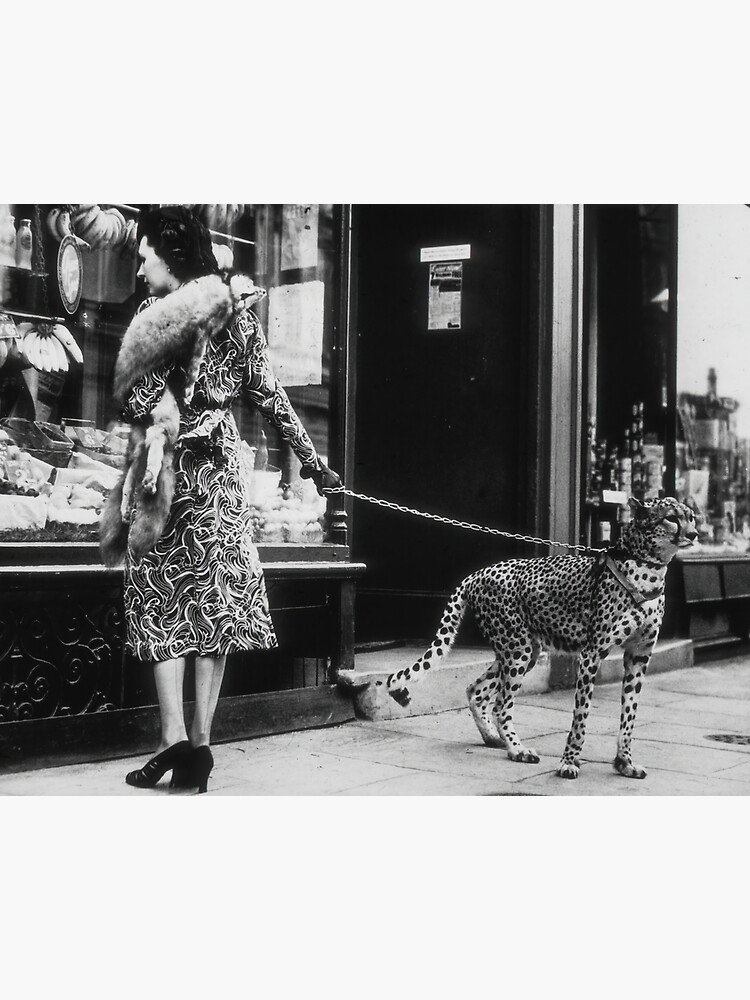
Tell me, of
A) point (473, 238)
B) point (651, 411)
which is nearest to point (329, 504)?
point (473, 238)

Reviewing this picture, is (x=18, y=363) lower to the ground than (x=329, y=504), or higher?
higher

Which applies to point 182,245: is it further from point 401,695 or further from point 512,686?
point 512,686

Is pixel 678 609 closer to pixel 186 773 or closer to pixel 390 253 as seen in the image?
pixel 390 253

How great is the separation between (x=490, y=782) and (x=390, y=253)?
3.93 metres

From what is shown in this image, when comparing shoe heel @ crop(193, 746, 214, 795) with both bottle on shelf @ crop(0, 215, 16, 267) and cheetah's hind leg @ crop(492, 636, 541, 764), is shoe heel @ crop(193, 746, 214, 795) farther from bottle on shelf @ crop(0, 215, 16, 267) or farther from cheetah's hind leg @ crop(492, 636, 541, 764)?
bottle on shelf @ crop(0, 215, 16, 267)

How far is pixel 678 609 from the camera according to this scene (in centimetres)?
883

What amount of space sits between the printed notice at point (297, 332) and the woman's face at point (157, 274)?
133 centimetres

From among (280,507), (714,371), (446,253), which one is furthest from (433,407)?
(714,371)

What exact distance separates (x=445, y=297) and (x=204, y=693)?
160 inches

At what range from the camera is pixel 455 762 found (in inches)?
203

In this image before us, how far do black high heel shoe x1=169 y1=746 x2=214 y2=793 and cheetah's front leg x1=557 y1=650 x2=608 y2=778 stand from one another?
1607 millimetres

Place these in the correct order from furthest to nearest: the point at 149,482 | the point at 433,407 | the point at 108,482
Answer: the point at 433,407, the point at 108,482, the point at 149,482

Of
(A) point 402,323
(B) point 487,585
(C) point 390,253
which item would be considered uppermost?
(C) point 390,253

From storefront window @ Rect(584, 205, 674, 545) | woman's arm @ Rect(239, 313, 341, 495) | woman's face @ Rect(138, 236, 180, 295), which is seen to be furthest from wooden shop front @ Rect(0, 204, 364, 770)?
storefront window @ Rect(584, 205, 674, 545)
